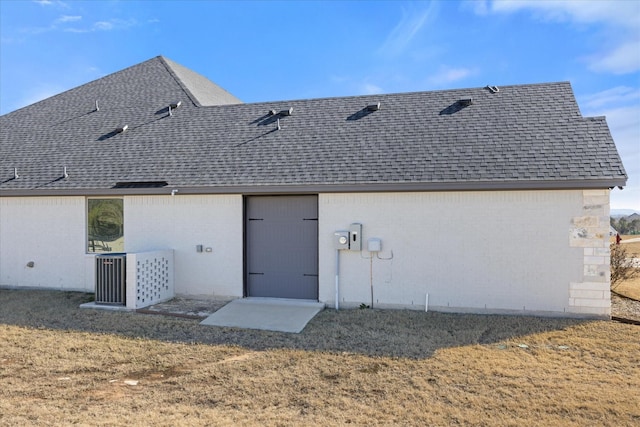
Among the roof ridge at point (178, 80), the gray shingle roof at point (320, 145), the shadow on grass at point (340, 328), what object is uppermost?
the roof ridge at point (178, 80)

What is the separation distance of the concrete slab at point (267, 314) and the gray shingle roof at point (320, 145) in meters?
2.41

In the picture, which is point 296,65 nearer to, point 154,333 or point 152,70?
point 152,70

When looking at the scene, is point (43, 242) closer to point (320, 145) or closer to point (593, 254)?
point (320, 145)

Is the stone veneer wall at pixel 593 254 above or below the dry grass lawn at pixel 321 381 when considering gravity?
above

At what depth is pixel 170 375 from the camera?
16.4 feet

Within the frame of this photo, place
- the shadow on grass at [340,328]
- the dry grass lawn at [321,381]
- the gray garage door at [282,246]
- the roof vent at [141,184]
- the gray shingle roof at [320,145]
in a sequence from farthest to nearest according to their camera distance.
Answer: the roof vent at [141,184] → the gray garage door at [282,246] → the gray shingle roof at [320,145] → the shadow on grass at [340,328] → the dry grass lawn at [321,381]

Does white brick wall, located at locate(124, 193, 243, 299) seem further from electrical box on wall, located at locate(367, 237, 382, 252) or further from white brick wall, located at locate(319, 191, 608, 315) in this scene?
electrical box on wall, located at locate(367, 237, 382, 252)

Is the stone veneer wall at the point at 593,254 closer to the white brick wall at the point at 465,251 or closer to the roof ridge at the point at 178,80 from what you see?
the white brick wall at the point at 465,251

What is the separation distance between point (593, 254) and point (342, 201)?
15.6ft

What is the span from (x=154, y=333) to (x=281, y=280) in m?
3.01

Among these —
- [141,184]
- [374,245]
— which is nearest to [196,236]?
[141,184]

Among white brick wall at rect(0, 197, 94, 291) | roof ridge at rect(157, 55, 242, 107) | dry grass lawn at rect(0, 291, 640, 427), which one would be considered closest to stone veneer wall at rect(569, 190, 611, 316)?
dry grass lawn at rect(0, 291, 640, 427)

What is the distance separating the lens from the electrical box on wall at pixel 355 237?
8227 millimetres

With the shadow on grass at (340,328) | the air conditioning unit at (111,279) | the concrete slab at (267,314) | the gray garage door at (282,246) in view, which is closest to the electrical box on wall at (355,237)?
the gray garage door at (282,246)
